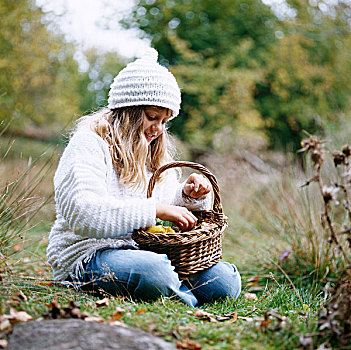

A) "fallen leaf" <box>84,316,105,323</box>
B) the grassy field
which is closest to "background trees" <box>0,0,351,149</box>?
the grassy field

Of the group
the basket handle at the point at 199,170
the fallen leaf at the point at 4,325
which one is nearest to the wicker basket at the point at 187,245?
the basket handle at the point at 199,170

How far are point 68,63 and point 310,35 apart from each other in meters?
6.89

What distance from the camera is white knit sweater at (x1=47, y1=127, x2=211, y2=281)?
7.09 feet

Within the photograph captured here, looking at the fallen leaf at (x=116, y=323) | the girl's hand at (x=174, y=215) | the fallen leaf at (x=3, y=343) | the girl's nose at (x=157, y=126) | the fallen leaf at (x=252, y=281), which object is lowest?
the fallen leaf at (x=252, y=281)

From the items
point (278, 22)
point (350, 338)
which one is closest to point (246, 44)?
point (278, 22)

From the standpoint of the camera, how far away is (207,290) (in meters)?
2.53

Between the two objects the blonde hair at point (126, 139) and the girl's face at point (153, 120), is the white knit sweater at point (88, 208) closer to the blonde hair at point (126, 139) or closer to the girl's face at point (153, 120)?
the blonde hair at point (126, 139)

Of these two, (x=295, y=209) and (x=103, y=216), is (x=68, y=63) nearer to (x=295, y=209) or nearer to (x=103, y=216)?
(x=295, y=209)

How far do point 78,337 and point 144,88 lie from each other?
1.49 meters

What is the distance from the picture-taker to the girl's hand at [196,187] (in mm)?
2549

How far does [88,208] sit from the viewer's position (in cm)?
214

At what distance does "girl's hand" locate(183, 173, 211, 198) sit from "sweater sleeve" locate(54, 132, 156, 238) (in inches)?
15.9

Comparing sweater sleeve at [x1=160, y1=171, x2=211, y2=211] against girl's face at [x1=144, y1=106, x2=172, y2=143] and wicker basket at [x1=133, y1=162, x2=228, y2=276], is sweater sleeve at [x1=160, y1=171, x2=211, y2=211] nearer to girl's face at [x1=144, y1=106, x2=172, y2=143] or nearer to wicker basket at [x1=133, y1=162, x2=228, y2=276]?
wicker basket at [x1=133, y1=162, x2=228, y2=276]

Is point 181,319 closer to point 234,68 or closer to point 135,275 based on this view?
→ point 135,275
